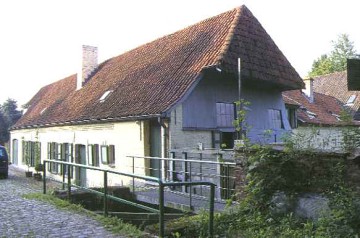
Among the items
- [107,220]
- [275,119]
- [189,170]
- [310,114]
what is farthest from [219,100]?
[310,114]

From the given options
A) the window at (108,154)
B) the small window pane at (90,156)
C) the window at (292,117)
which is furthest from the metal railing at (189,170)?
the window at (292,117)

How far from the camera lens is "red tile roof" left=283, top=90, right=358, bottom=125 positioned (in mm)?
27516

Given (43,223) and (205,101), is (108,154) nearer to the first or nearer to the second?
(205,101)

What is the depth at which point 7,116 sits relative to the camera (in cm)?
4888

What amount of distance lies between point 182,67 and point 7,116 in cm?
3761

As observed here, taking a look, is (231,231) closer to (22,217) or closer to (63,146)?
(22,217)

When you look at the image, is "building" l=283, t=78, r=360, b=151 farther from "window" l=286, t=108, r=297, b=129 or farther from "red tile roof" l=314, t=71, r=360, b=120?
"red tile roof" l=314, t=71, r=360, b=120

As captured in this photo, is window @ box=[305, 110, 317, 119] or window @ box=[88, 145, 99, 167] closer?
window @ box=[88, 145, 99, 167]

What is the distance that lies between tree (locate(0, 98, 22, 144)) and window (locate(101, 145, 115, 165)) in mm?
32192

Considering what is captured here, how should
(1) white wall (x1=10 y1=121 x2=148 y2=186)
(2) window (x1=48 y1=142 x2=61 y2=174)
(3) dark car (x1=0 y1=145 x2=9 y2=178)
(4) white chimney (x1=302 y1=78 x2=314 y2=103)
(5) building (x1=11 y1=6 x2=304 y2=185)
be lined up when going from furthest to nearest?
1. (4) white chimney (x1=302 y1=78 x2=314 y2=103)
2. (2) window (x1=48 y1=142 x2=61 y2=174)
3. (3) dark car (x1=0 y1=145 x2=9 y2=178)
4. (1) white wall (x1=10 y1=121 x2=148 y2=186)
5. (5) building (x1=11 y1=6 x2=304 y2=185)

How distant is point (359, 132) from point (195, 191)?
21.3 feet

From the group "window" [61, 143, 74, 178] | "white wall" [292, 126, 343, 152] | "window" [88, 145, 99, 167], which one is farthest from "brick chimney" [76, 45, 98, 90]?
"white wall" [292, 126, 343, 152]

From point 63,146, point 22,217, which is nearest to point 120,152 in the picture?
point 63,146

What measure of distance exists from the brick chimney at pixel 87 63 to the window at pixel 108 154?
802 centimetres
